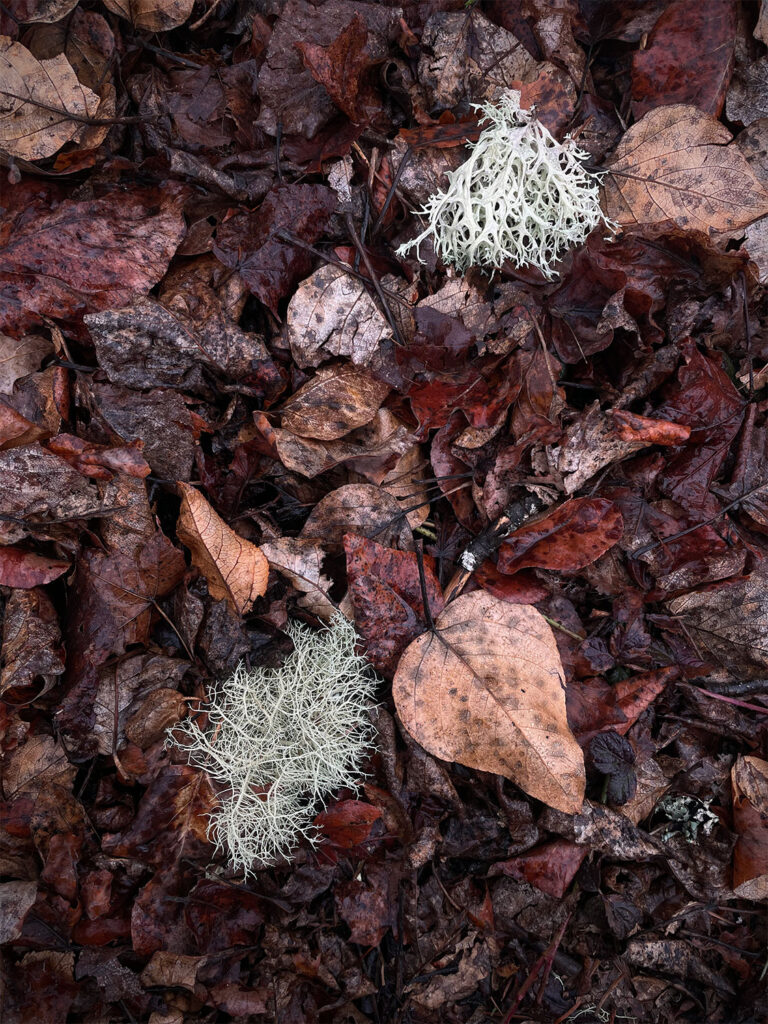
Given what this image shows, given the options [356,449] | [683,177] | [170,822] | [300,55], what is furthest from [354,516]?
[683,177]

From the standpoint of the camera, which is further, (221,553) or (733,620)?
(733,620)

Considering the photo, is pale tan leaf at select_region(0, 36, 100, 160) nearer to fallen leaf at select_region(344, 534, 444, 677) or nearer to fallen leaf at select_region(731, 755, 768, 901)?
fallen leaf at select_region(344, 534, 444, 677)

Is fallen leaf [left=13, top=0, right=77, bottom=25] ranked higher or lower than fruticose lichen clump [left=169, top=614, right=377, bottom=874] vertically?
Result: higher

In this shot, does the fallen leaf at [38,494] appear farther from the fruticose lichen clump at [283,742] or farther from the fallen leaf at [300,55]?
the fallen leaf at [300,55]

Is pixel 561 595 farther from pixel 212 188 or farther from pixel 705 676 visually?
pixel 212 188

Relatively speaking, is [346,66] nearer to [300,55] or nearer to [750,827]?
[300,55]

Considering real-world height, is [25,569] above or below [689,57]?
below

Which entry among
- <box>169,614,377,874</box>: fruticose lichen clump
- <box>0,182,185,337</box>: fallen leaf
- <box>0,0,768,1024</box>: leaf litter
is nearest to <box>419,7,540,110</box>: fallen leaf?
<box>0,0,768,1024</box>: leaf litter
